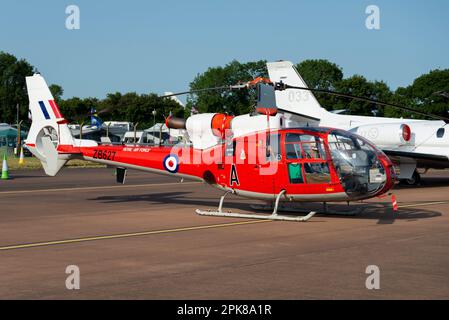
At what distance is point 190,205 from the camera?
793 inches

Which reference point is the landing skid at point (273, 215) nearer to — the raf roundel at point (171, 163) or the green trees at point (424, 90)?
the raf roundel at point (171, 163)

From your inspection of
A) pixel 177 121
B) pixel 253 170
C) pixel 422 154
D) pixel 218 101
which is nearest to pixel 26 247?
pixel 253 170

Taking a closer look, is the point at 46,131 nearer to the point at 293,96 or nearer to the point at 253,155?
the point at 253,155

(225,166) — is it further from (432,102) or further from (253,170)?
(432,102)

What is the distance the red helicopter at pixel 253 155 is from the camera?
15.6m

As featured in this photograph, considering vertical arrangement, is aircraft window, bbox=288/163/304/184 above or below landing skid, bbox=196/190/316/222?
above

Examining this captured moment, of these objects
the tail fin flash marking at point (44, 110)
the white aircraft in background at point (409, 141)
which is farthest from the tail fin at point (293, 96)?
the tail fin flash marking at point (44, 110)

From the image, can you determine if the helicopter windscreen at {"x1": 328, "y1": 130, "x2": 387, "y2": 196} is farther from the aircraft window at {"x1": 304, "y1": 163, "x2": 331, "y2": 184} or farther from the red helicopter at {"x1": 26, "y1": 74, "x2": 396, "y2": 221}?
the aircraft window at {"x1": 304, "y1": 163, "x2": 331, "y2": 184}

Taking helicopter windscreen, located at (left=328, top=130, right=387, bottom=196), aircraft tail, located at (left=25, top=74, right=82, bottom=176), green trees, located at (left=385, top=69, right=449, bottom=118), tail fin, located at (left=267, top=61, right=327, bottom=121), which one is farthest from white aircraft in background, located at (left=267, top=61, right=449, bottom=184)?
green trees, located at (left=385, top=69, right=449, bottom=118)

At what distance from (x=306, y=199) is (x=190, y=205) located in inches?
195

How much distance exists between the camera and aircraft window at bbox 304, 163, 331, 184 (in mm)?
15703

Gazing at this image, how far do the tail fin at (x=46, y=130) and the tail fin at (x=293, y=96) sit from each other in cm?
1502

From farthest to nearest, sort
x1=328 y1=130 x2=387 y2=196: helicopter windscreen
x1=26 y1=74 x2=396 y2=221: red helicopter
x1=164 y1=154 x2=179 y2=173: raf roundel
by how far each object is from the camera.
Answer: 1. x1=164 y1=154 x2=179 y2=173: raf roundel
2. x1=26 y1=74 x2=396 y2=221: red helicopter
3. x1=328 y1=130 x2=387 y2=196: helicopter windscreen

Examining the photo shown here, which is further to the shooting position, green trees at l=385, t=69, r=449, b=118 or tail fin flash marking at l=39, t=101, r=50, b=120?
green trees at l=385, t=69, r=449, b=118
